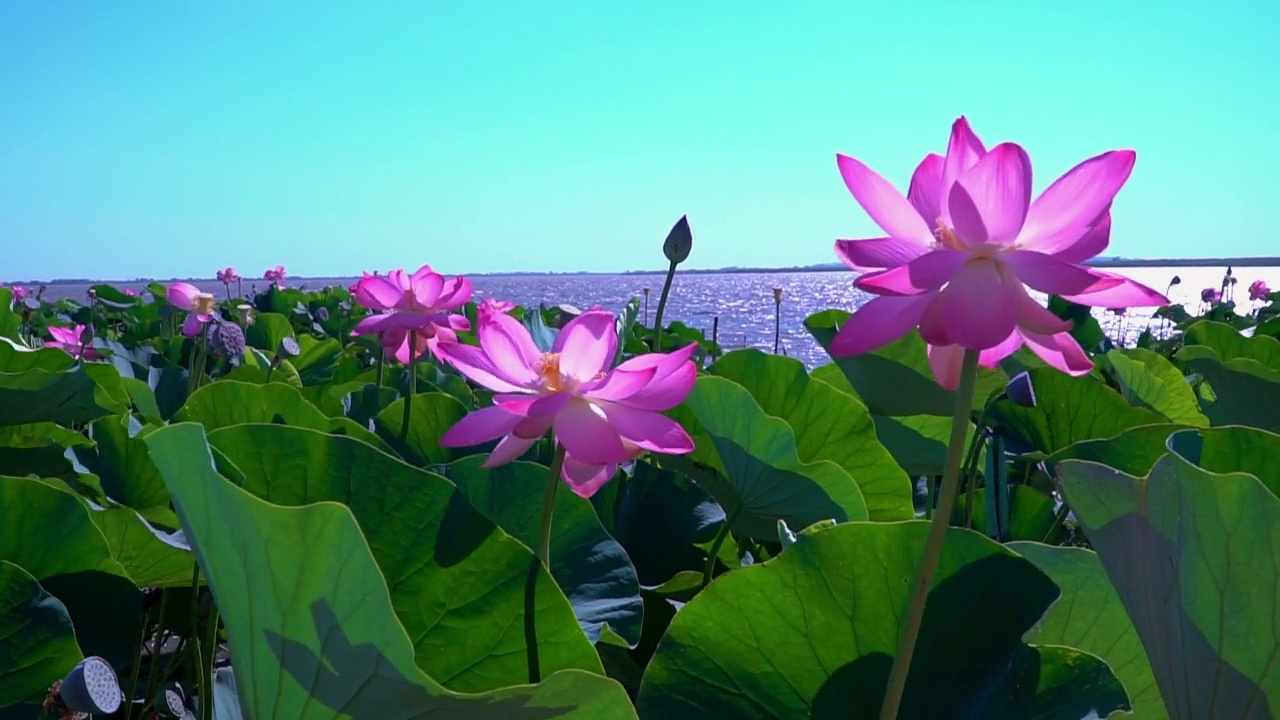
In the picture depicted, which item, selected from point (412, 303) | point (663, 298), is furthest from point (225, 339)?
point (663, 298)

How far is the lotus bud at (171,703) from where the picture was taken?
0.79m

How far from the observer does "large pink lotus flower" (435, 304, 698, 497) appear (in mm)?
641

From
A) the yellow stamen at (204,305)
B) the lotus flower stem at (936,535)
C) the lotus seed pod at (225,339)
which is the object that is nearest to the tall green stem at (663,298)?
the lotus flower stem at (936,535)

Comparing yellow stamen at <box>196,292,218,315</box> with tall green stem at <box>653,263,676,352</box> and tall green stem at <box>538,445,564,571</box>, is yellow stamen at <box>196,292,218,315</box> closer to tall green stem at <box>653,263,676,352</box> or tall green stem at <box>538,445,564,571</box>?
tall green stem at <box>653,263,676,352</box>

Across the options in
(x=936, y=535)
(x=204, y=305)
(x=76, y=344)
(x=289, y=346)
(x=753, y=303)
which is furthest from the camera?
(x=753, y=303)

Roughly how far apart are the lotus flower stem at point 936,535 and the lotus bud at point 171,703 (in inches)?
24.9

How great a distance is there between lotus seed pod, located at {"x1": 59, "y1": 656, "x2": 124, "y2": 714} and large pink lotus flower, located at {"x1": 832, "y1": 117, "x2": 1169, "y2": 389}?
47 cm

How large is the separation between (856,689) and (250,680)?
1.17 ft

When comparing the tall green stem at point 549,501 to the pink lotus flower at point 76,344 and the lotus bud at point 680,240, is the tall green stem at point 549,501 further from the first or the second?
the pink lotus flower at point 76,344

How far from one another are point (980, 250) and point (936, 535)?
0.16 meters

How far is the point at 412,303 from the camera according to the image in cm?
136

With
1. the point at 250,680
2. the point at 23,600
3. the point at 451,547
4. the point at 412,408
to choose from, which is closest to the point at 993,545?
the point at 451,547

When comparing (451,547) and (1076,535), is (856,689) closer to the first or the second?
(451,547)

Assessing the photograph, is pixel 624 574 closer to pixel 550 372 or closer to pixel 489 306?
pixel 550 372
